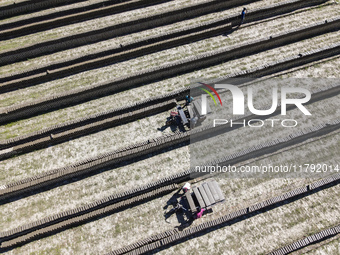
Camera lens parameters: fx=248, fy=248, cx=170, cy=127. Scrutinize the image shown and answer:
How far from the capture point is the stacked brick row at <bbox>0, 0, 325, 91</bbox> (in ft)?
62.9

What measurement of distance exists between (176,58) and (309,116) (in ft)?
35.4

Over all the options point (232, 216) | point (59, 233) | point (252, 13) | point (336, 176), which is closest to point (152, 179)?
point (232, 216)

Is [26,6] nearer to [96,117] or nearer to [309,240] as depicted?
[96,117]

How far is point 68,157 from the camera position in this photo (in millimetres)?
16453

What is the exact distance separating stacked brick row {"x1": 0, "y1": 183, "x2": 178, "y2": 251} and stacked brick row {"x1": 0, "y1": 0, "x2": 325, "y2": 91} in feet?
35.7

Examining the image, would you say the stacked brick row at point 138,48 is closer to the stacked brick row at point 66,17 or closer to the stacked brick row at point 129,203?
the stacked brick row at point 66,17

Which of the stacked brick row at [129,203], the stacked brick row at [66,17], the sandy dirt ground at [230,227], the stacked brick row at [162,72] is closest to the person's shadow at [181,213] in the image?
the sandy dirt ground at [230,227]

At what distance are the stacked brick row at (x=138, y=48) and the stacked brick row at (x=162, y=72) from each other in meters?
2.53

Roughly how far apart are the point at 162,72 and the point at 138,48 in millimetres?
3161

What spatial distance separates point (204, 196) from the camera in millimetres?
13727

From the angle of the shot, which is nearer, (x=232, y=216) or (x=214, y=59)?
(x=232, y=216)

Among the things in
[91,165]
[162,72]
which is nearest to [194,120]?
[162,72]

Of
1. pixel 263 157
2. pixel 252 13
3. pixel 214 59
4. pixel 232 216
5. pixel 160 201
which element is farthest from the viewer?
pixel 252 13

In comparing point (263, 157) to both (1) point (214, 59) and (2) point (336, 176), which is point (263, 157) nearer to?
(2) point (336, 176)
